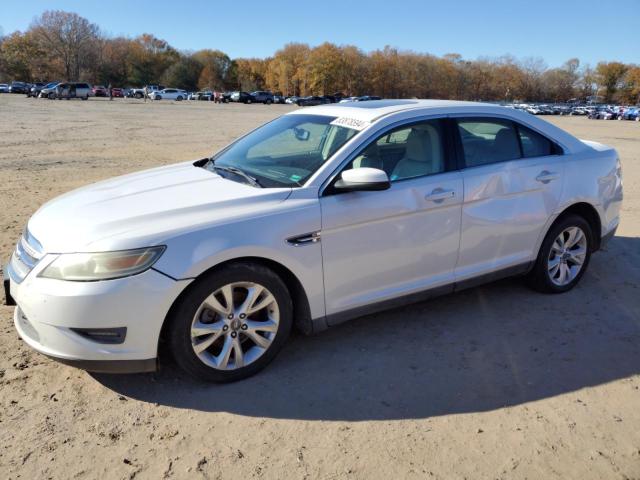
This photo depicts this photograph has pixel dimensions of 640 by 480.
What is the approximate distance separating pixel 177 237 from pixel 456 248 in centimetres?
211

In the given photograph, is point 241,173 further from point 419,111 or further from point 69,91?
point 69,91

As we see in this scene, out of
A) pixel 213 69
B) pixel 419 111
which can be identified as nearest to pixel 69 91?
pixel 419 111

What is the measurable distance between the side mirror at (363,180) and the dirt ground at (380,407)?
46.8 inches

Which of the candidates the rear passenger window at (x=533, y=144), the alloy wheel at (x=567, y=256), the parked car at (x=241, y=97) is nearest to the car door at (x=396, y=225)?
the rear passenger window at (x=533, y=144)

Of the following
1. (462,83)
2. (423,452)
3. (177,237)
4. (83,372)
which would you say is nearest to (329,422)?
(423,452)

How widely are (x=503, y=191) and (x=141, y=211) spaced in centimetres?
273

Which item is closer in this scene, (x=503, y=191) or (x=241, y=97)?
(x=503, y=191)

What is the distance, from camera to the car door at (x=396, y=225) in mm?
3439

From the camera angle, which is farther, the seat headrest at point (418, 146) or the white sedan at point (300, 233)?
the seat headrest at point (418, 146)

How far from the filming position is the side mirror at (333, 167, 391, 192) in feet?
10.9

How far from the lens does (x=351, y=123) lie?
12.7 feet

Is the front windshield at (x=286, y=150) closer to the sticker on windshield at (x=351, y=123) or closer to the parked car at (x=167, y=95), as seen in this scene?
the sticker on windshield at (x=351, y=123)

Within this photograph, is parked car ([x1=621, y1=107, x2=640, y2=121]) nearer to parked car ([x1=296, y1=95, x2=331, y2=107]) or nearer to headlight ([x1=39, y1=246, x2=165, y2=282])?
parked car ([x1=296, y1=95, x2=331, y2=107])

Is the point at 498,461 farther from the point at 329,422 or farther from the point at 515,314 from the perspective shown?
the point at 515,314
